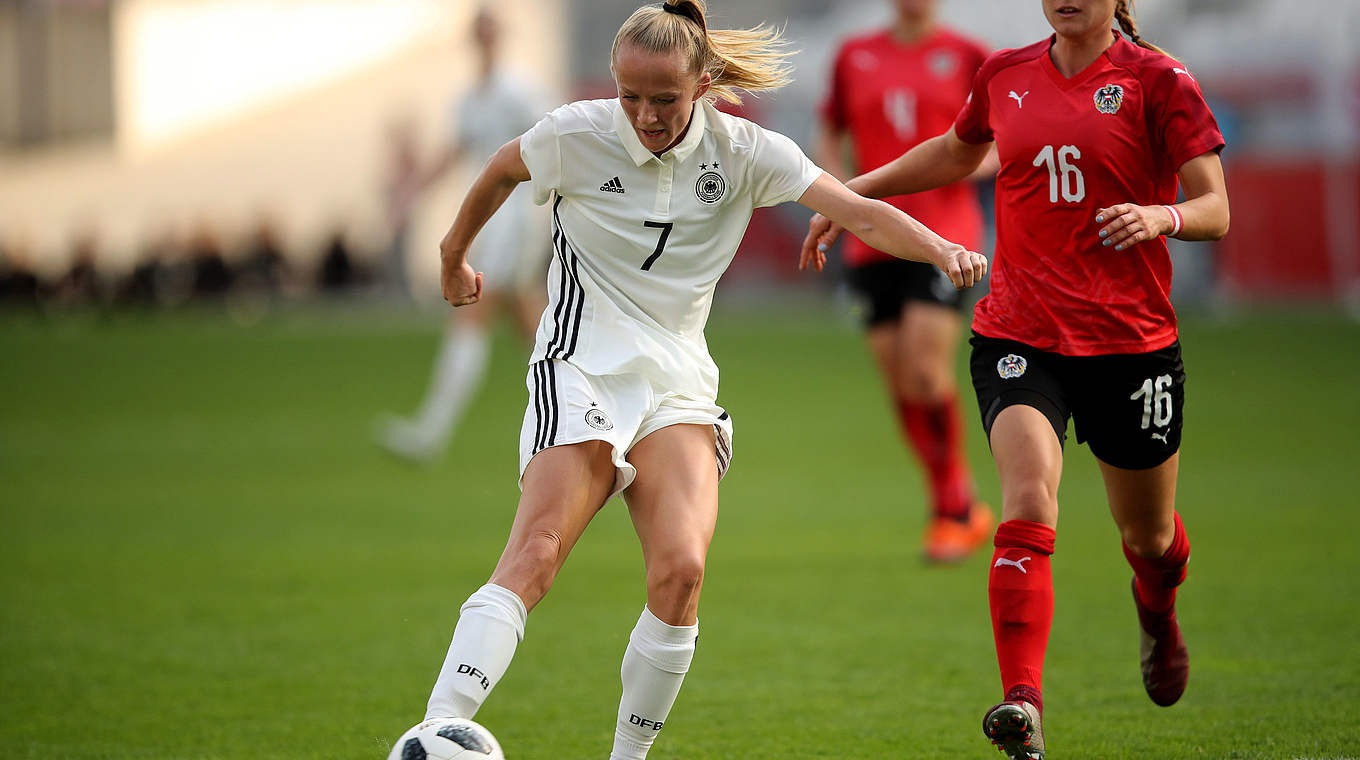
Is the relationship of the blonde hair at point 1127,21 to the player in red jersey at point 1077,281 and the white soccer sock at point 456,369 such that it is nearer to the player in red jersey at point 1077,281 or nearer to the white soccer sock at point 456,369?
the player in red jersey at point 1077,281

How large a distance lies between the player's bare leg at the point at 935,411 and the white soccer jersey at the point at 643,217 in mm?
3382

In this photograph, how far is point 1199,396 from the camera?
13.6 metres

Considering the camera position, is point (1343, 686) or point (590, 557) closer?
point (1343, 686)

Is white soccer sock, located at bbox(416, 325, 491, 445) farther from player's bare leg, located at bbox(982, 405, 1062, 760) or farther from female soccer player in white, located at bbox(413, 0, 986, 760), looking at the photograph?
player's bare leg, located at bbox(982, 405, 1062, 760)

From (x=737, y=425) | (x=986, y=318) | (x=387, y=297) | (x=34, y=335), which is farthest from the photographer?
(x=387, y=297)

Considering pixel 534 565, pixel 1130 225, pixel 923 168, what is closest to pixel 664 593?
pixel 534 565

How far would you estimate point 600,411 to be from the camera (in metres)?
3.93

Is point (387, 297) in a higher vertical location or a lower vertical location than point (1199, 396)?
lower

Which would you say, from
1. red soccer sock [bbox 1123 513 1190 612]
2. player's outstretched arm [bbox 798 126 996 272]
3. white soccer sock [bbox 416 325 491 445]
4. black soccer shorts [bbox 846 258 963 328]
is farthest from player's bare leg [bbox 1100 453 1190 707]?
white soccer sock [bbox 416 325 491 445]

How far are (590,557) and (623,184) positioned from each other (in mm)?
3909

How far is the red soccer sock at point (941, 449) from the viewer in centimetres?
734

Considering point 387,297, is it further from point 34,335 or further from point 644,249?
point 644,249

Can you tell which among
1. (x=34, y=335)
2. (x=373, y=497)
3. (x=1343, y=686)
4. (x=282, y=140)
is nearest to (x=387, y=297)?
(x=282, y=140)

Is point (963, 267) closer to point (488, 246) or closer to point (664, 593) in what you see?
point (664, 593)
